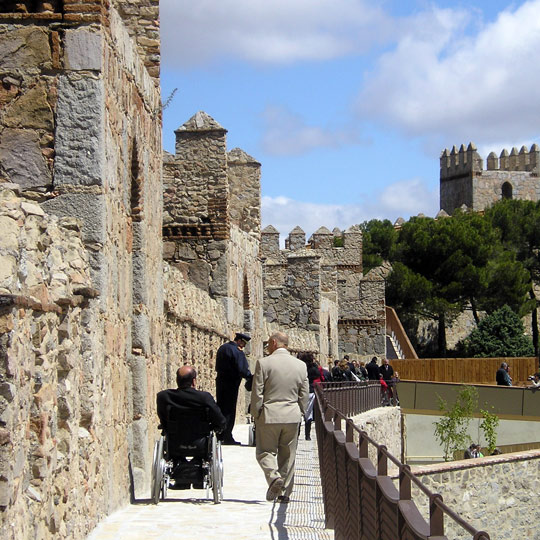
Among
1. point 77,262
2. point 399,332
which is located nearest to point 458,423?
point 399,332

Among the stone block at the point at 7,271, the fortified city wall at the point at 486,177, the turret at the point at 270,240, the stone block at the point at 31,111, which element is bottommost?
the stone block at the point at 7,271

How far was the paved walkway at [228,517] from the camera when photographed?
8.36m

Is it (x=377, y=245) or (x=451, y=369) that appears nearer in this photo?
(x=451, y=369)

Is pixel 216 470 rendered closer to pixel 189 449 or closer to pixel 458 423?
pixel 189 449

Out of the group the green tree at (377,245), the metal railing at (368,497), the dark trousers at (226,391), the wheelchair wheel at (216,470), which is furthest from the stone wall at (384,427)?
the green tree at (377,245)

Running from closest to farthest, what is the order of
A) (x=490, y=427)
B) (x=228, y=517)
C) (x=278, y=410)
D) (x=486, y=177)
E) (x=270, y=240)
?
(x=228, y=517), (x=278, y=410), (x=490, y=427), (x=270, y=240), (x=486, y=177)

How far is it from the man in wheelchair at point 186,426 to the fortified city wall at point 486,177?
288ft

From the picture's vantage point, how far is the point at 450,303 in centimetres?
5578

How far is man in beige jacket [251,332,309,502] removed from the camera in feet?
33.4

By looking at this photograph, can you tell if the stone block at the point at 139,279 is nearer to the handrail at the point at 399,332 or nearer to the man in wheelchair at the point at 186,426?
the man in wheelchair at the point at 186,426

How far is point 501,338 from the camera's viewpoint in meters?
51.6

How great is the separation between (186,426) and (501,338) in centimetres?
4317

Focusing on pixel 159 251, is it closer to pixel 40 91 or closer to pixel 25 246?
pixel 40 91

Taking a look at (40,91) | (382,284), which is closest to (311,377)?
(40,91)
